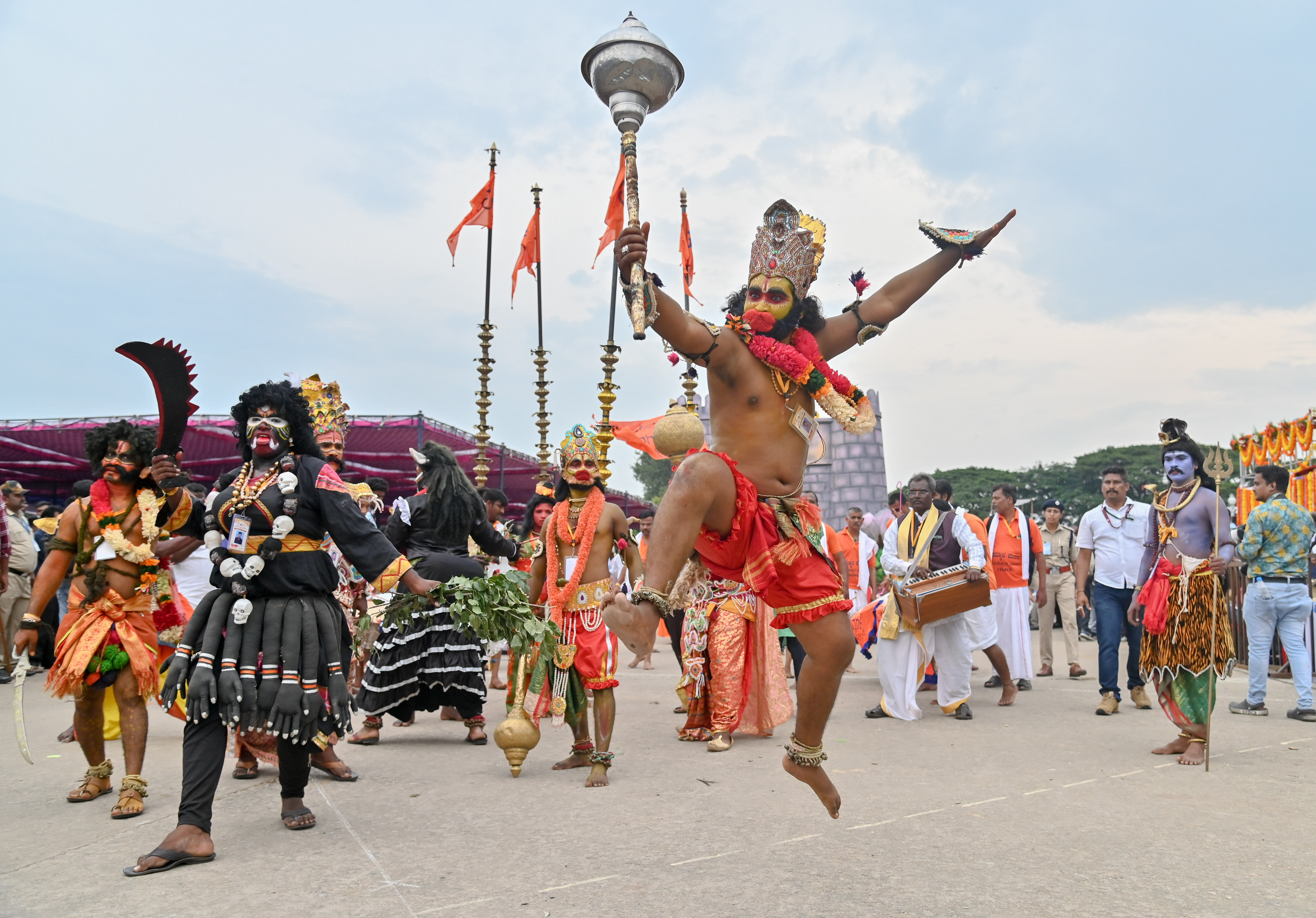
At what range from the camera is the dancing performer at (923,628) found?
304 inches

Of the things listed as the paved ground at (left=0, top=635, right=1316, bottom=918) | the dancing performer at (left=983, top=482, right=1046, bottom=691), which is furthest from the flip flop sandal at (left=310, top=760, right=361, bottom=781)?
the dancing performer at (left=983, top=482, right=1046, bottom=691)

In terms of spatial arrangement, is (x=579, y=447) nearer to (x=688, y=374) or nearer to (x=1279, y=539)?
(x=688, y=374)

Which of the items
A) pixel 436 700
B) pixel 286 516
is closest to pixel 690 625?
pixel 436 700

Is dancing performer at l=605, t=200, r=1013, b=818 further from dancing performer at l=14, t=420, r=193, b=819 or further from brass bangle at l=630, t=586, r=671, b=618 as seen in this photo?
dancing performer at l=14, t=420, r=193, b=819

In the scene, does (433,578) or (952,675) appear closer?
(433,578)

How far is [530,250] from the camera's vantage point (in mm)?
10812

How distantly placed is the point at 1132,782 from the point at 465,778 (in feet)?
12.8

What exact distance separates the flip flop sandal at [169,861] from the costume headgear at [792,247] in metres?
3.45

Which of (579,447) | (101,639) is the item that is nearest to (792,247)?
(579,447)

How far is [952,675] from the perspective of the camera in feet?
25.5

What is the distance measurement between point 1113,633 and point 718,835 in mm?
5148

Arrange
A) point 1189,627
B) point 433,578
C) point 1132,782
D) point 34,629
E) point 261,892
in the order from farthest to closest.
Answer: point 433,578, point 1189,627, point 1132,782, point 34,629, point 261,892

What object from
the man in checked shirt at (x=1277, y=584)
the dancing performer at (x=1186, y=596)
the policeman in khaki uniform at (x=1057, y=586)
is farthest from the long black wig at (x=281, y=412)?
the policeman in khaki uniform at (x=1057, y=586)

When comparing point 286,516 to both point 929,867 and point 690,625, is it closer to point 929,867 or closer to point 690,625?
point 929,867
